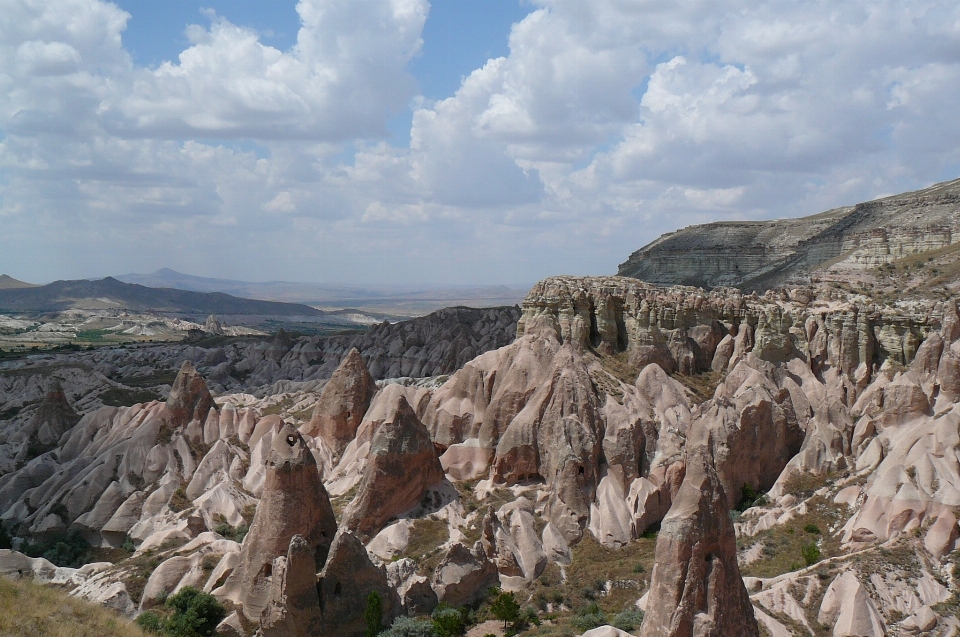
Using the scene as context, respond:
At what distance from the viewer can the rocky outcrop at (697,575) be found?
18.3 metres

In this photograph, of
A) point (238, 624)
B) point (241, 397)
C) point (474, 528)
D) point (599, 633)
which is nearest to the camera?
point (599, 633)

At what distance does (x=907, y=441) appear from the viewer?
34.7 meters

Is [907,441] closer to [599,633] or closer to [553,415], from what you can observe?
[553,415]

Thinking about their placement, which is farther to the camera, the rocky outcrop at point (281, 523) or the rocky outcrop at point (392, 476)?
the rocky outcrop at point (392, 476)

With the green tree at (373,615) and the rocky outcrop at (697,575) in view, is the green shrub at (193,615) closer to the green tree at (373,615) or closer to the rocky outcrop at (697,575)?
the green tree at (373,615)

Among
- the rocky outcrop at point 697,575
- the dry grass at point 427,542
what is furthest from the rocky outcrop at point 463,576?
the rocky outcrop at point 697,575

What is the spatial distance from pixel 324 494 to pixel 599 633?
12.1 meters

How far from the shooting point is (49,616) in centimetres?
1784

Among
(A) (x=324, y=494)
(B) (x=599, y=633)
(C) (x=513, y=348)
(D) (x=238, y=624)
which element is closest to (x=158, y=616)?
(D) (x=238, y=624)

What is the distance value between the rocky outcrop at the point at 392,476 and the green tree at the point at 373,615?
23.5ft

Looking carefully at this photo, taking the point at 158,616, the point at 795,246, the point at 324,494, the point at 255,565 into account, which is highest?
the point at 795,246

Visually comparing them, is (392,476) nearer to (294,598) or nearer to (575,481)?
(575,481)

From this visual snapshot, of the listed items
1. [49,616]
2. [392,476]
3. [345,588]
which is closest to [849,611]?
[345,588]

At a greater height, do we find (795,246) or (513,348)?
(795,246)
